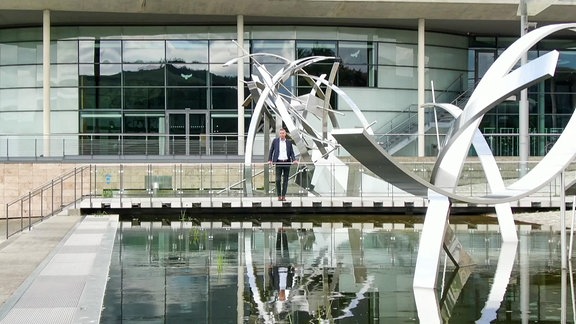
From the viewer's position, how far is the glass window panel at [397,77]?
4341cm

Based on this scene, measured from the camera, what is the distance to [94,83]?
42438 millimetres

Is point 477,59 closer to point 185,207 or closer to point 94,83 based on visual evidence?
point 94,83

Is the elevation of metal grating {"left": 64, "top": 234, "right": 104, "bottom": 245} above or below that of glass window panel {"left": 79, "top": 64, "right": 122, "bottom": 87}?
below

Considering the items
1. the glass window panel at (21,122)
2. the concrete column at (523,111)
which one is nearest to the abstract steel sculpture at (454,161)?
the concrete column at (523,111)

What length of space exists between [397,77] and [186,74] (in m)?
10.4

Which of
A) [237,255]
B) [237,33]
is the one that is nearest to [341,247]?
[237,255]

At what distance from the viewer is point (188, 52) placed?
42594 millimetres

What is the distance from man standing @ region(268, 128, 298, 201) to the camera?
2288cm

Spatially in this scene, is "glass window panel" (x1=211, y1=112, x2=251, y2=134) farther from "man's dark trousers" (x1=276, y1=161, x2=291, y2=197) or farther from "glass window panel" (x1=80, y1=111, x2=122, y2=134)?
"man's dark trousers" (x1=276, y1=161, x2=291, y2=197)

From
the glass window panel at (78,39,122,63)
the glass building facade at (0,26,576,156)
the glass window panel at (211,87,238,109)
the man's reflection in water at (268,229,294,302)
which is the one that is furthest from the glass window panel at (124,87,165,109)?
the man's reflection in water at (268,229,294,302)

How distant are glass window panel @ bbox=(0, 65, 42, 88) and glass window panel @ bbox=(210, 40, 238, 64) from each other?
8384 millimetres

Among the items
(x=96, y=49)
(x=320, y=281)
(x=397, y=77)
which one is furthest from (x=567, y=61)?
(x=320, y=281)

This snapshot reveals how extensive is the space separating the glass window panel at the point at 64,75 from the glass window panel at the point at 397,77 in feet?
48.3

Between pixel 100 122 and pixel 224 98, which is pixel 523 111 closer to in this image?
pixel 224 98
